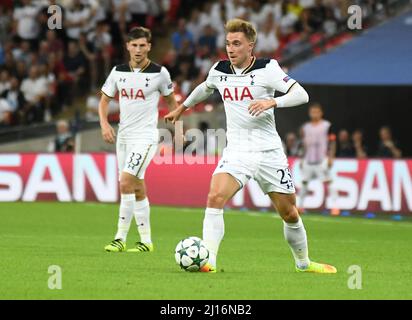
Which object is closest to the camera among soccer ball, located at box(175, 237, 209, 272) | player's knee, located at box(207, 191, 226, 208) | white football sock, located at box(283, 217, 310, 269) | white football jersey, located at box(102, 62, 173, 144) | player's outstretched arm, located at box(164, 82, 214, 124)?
player's knee, located at box(207, 191, 226, 208)

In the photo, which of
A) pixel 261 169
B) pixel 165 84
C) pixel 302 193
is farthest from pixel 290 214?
pixel 302 193

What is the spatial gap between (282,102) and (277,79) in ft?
1.26

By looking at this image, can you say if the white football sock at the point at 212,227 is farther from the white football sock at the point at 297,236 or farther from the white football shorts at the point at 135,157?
the white football shorts at the point at 135,157

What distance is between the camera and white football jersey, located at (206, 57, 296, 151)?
38.3 ft

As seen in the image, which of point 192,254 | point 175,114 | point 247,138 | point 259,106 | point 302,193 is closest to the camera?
point 259,106

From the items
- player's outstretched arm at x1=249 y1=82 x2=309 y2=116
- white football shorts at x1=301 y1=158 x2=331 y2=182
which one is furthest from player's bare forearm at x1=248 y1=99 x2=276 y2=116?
white football shorts at x1=301 y1=158 x2=331 y2=182

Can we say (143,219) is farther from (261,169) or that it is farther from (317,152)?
(317,152)

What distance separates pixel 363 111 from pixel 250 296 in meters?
18.1

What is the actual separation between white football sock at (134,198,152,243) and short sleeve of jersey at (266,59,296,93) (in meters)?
3.57

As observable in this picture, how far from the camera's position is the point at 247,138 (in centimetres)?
1177

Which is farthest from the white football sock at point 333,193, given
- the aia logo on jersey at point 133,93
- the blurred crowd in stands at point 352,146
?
the aia logo on jersey at point 133,93

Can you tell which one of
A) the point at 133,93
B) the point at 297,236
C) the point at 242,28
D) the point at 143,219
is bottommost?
the point at 143,219

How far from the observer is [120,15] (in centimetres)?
2983

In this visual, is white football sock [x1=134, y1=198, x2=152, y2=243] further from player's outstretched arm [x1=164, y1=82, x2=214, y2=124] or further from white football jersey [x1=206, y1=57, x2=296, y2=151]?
white football jersey [x1=206, y1=57, x2=296, y2=151]
